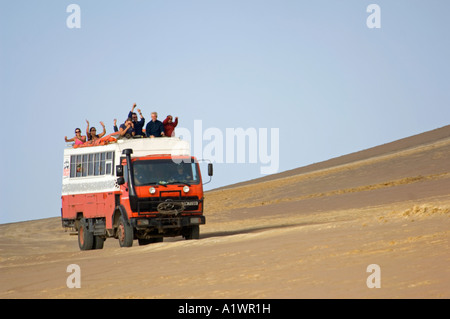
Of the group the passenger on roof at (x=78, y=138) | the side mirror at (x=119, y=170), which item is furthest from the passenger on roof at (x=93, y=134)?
the side mirror at (x=119, y=170)

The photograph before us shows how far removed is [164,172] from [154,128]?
187cm

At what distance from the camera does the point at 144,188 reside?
2419cm

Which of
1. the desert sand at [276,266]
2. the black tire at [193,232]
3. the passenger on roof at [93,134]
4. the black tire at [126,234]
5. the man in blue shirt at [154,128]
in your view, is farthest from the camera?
the passenger on roof at [93,134]

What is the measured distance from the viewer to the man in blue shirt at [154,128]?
2581cm

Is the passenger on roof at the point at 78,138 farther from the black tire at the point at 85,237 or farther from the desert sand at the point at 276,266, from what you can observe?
the desert sand at the point at 276,266

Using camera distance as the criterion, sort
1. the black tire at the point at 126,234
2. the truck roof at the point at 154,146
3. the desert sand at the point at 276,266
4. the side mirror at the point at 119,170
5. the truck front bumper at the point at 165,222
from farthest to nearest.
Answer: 1. the truck roof at the point at 154,146
2. the black tire at the point at 126,234
3. the side mirror at the point at 119,170
4. the truck front bumper at the point at 165,222
5. the desert sand at the point at 276,266

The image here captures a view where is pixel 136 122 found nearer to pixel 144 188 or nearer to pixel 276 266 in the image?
pixel 144 188

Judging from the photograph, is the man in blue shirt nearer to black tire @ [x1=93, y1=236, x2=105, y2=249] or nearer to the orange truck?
the orange truck

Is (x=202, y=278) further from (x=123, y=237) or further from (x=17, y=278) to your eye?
(x=123, y=237)

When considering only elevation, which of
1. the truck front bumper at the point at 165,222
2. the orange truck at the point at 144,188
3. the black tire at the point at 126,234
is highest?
the orange truck at the point at 144,188

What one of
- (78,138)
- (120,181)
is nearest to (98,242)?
(78,138)

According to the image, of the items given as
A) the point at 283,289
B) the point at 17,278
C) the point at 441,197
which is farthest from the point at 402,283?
the point at 441,197

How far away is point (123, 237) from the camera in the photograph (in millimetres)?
25047
